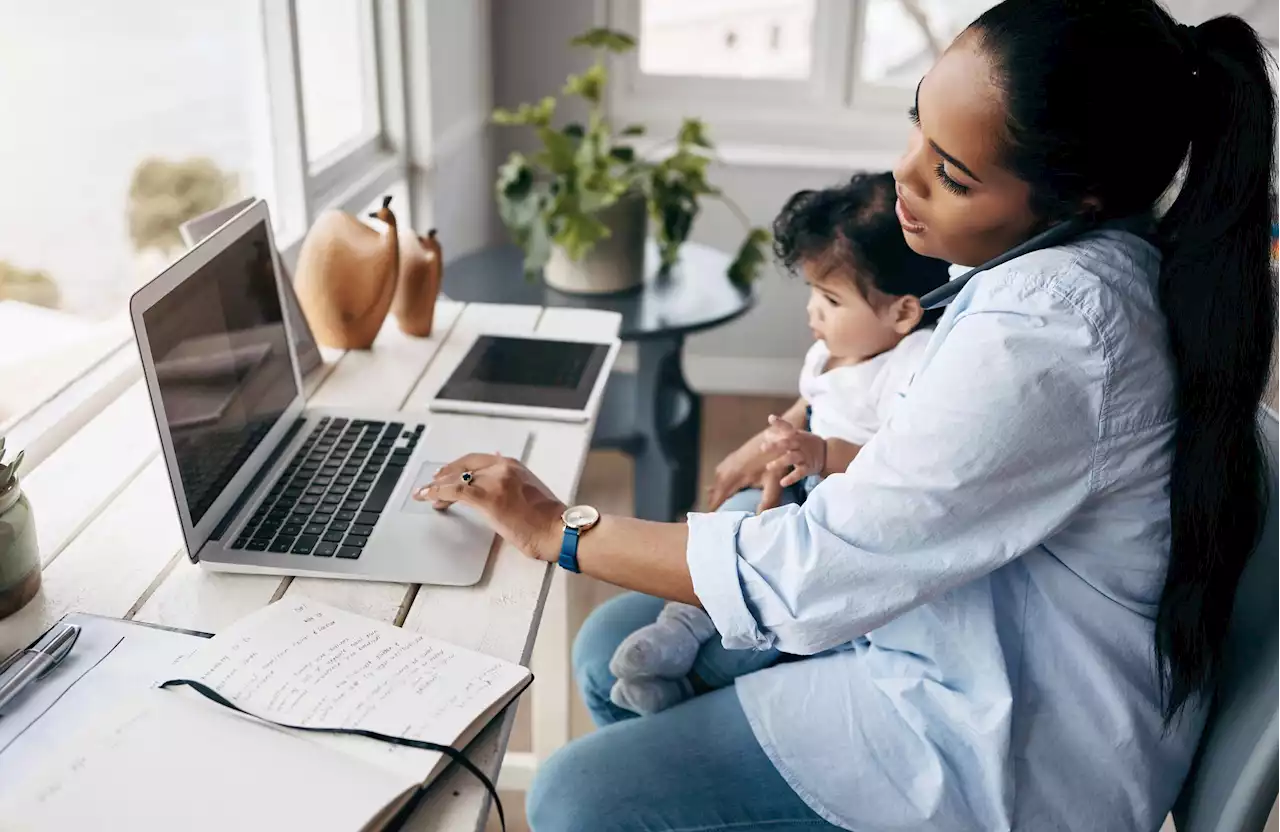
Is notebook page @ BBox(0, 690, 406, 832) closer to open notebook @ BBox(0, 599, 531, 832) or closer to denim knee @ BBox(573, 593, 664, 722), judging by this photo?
open notebook @ BBox(0, 599, 531, 832)

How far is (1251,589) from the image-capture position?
3.10 ft

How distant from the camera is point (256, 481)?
1141 mm

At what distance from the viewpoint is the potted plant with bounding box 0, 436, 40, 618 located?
0.90m

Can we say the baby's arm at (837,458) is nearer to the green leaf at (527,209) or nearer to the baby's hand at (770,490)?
the baby's hand at (770,490)

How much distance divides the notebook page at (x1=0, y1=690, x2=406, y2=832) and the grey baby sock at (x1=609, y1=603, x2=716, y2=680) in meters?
0.45

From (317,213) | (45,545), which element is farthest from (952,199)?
(317,213)

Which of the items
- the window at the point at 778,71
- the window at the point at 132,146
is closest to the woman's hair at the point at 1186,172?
the window at the point at 132,146

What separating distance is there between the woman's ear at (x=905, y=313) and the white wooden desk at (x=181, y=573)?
402mm

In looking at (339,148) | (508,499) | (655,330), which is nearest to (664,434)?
(655,330)

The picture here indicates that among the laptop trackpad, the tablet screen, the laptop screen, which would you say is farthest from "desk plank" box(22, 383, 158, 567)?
the tablet screen

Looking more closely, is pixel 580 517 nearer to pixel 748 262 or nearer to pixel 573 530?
pixel 573 530

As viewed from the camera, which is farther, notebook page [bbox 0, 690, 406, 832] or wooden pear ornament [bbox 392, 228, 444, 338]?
wooden pear ornament [bbox 392, 228, 444, 338]

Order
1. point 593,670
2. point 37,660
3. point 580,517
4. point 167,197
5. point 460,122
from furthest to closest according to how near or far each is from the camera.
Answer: point 460,122, point 167,197, point 593,670, point 580,517, point 37,660

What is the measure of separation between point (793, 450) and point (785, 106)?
2.02m
